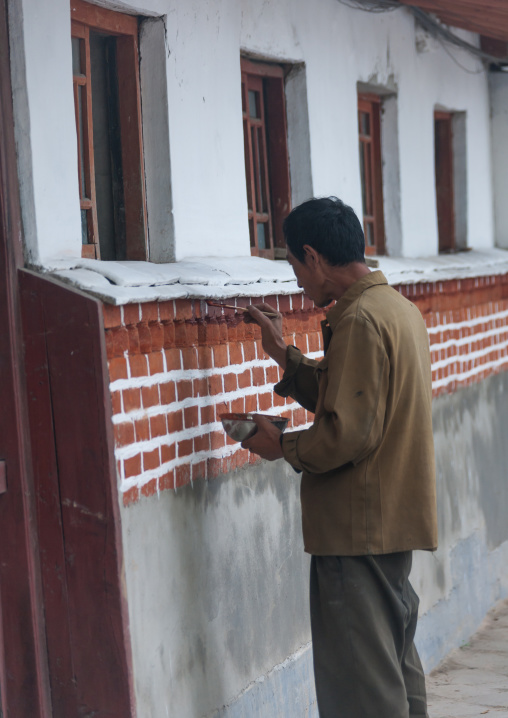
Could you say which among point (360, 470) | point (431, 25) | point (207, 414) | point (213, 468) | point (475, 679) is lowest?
point (475, 679)

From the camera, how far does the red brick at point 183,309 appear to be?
3.55m

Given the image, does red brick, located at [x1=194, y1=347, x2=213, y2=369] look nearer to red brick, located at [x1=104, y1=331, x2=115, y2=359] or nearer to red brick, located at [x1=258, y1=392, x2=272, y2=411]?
red brick, located at [x1=258, y1=392, x2=272, y2=411]

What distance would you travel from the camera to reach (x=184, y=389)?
363 cm

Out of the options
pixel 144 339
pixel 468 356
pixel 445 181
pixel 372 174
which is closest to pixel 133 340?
pixel 144 339

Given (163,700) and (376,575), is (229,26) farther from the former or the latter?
(163,700)

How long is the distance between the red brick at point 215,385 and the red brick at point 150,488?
0.52 m

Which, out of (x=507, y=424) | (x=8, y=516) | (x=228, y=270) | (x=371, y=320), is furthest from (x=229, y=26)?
(x=507, y=424)

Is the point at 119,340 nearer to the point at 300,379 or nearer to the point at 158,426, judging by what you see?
the point at 158,426

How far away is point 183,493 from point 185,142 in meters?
1.41

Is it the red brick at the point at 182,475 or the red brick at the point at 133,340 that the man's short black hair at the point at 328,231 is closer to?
the red brick at the point at 133,340

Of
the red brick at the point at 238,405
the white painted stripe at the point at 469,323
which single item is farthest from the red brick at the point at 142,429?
the white painted stripe at the point at 469,323

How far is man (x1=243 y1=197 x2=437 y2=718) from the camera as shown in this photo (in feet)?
10.2

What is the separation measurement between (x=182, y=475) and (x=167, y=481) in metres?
0.12

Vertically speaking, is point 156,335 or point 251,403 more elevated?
point 156,335
